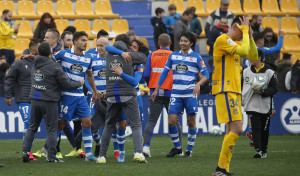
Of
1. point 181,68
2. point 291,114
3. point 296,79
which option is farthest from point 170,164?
point 296,79

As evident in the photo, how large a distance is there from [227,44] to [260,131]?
3.29m

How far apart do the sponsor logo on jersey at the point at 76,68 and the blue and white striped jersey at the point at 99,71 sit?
82 cm

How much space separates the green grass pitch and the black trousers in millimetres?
244

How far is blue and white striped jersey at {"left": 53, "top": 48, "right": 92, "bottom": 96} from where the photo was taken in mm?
10078

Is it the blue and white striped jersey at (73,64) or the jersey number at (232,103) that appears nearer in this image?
the jersey number at (232,103)

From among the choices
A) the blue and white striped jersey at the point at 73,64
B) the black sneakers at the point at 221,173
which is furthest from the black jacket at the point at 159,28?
the black sneakers at the point at 221,173

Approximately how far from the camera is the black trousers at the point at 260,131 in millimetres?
10914

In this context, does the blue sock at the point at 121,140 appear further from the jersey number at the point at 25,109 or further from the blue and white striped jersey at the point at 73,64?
the jersey number at the point at 25,109

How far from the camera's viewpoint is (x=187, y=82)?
1105 centimetres

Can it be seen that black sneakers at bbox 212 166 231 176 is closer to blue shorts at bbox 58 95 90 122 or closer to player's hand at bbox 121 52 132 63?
player's hand at bbox 121 52 132 63

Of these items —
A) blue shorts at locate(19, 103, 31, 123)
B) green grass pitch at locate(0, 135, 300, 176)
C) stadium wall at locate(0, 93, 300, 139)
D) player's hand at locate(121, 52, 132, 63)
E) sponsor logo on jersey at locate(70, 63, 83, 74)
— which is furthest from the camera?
stadium wall at locate(0, 93, 300, 139)

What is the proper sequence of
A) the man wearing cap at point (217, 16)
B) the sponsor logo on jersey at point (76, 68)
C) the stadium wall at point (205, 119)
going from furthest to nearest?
the man wearing cap at point (217, 16)
the stadium wall at point (205, 119)
the sponsor logo on jersey at point (76, 68)

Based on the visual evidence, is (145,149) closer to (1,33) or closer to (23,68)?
(23,68)

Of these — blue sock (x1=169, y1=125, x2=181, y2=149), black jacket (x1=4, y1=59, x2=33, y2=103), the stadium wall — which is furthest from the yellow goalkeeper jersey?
the stadium wall
